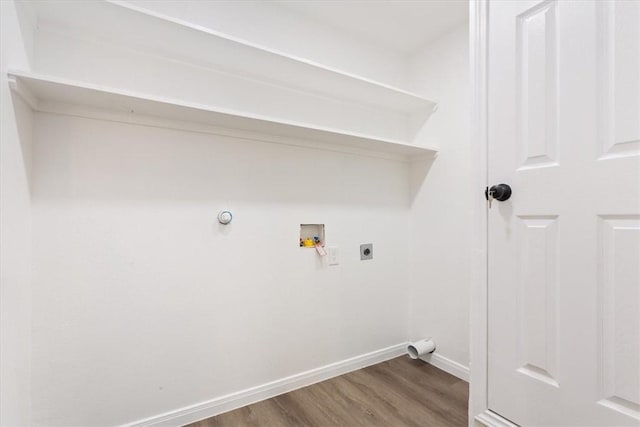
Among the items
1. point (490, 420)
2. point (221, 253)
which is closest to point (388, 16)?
point (221, 253)

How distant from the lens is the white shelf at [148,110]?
1.12 m

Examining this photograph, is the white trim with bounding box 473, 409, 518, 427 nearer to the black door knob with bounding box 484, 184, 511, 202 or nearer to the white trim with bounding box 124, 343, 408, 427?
the black door knob with bounding box 484, 184, 511, 202

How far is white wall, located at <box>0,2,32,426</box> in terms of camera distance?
995 millimetres

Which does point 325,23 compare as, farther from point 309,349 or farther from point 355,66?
point 309,349

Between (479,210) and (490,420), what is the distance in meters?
0.80

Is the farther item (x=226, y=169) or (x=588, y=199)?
(x=226, y=169)

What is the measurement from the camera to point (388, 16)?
1.93 m

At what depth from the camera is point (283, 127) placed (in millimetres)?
1637

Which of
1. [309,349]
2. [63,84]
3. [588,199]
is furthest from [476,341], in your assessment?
[63,84]

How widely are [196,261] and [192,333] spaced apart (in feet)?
1.26

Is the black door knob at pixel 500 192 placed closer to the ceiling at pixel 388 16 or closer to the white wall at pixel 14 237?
the ceiling at pixel 388 16

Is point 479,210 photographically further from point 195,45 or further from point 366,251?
point 195,45

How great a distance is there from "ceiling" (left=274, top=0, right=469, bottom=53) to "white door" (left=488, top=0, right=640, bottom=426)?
34.5 inches

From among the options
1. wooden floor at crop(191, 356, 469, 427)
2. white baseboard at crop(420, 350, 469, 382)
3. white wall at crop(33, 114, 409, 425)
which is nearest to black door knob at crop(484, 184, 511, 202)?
white wall at crop(33, 114, 409, 425)
